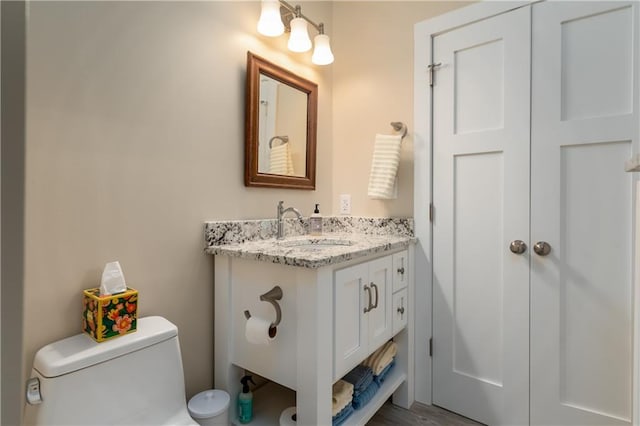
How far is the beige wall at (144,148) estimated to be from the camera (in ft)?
3.06

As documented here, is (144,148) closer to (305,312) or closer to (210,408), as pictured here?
(305,312)

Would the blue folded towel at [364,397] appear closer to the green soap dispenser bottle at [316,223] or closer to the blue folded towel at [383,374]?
the blue folded towel at [383,374]

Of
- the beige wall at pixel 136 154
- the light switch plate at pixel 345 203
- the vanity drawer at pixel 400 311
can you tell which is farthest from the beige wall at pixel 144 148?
the vanity drawer at pixel 400 311

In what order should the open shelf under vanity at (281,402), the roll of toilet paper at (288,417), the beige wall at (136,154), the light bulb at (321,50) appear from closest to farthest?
Answer: the beige wall at (136,154), the roll of toilet paper at (288,417), the open shelf under vanity at (281,402), the light bulb at (321,50)

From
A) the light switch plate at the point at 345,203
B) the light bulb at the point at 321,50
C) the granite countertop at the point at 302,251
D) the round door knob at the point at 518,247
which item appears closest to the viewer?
the granite countertop at the point at 302,251

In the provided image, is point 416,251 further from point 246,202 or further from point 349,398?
point 246,202

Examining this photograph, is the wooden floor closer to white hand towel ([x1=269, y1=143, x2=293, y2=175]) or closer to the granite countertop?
the granite countertop

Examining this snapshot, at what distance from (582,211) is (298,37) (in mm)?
1537

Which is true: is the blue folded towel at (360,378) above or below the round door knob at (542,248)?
below

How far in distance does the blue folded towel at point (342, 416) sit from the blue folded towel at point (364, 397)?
0.13 feet

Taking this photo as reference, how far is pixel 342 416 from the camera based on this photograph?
1287 millimetres

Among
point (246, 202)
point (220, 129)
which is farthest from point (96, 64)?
point (246, 202)

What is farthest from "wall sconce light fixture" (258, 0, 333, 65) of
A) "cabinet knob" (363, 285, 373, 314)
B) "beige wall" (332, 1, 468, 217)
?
"cabinet knob" (363, 285, 373, 314)

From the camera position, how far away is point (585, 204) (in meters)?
1.32
